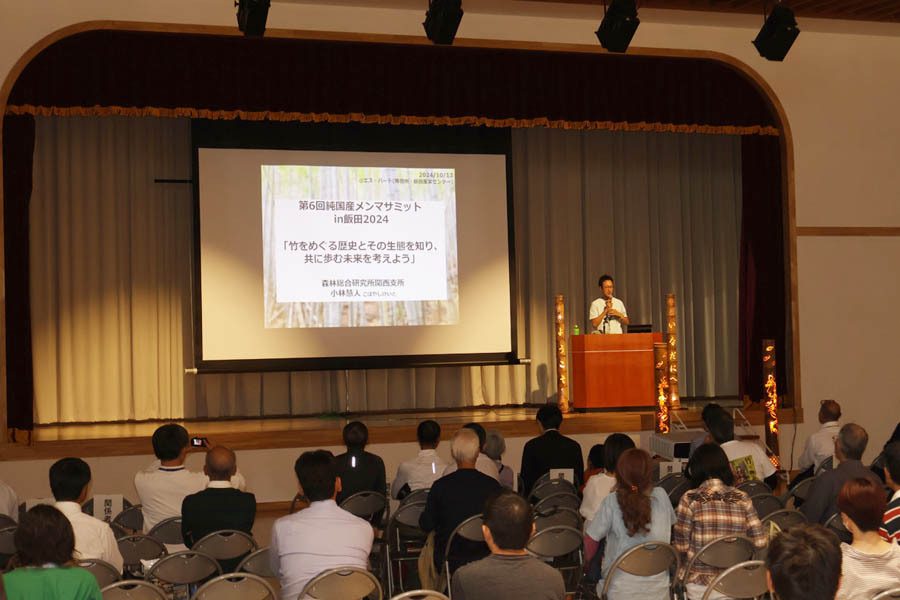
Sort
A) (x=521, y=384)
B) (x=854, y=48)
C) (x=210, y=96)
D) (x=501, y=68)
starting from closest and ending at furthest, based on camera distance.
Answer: (x=210, y=96) < (x=501, y=68) < (x=854, y=48) < (x=521, y=384)

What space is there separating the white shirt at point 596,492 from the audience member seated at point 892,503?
125cm

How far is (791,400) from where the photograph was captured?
9719 mm

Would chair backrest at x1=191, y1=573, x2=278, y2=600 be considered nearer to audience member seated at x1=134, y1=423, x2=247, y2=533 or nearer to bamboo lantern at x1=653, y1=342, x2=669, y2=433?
audience member seated at x1=134, y1=423, x2=247, y2=533

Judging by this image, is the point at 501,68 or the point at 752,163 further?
the point at 752,163

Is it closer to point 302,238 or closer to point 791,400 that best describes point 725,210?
point 791,400

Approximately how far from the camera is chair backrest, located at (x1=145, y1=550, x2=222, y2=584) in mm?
3680

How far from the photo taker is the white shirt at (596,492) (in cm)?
478

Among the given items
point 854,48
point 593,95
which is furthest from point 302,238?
point 854,48

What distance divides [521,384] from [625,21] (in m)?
4.95

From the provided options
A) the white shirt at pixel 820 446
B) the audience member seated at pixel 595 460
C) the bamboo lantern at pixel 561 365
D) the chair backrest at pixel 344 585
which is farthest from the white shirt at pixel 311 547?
the bamboo lantern at pixel 561 365

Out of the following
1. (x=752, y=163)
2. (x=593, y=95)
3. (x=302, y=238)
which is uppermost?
(x=593, y=95)

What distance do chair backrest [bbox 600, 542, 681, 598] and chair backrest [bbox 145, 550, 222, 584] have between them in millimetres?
1522

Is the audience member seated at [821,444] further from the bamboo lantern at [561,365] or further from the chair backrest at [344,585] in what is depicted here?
the chair backrest at [344,585]

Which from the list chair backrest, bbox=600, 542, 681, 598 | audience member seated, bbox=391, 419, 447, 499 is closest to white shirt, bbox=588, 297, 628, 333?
audience member seated, bbox=391, 419, 447, 499
